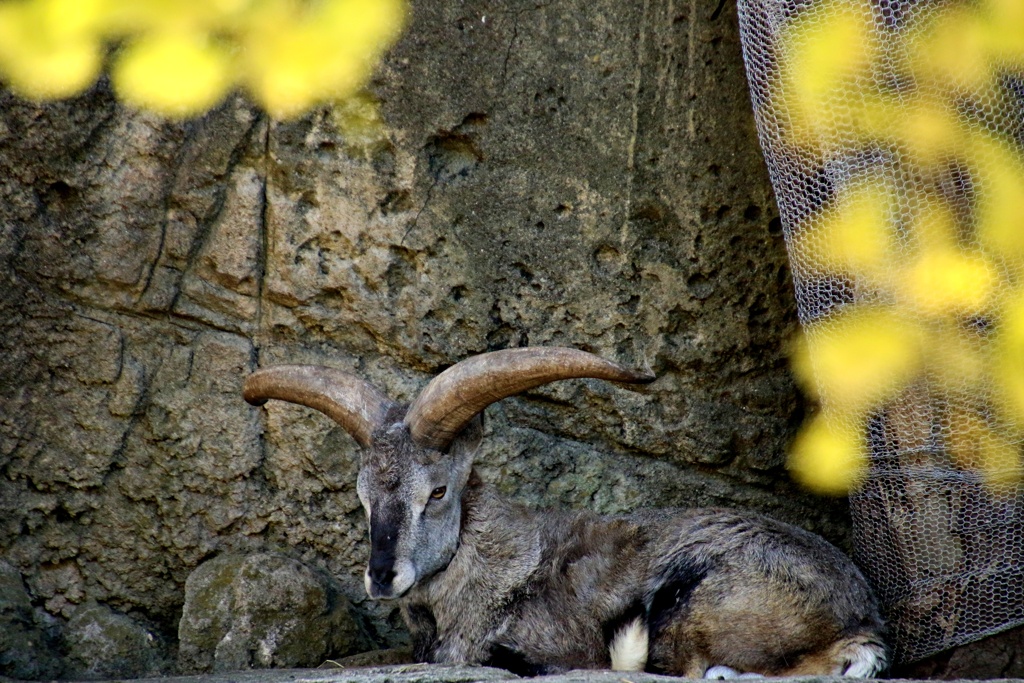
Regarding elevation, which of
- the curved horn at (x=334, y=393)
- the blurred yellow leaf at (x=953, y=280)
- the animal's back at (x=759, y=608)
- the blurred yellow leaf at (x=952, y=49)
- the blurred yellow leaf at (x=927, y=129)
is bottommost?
the animal's back at (x=759, y=608)

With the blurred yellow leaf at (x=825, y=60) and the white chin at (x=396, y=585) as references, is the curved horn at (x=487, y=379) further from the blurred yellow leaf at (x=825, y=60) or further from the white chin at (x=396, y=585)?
the blurred yellow leaf at (x=825, y=60)

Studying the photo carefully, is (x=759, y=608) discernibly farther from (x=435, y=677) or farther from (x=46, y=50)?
(x=46, y=50)

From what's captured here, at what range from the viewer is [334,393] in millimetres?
6051

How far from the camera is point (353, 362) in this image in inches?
274

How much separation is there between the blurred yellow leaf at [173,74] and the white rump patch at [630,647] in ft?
11.9

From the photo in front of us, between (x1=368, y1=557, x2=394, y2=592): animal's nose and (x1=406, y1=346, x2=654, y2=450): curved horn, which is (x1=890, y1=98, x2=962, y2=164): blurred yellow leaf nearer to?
(x1=406, y1=346, x2=654, y2=450): curved horn

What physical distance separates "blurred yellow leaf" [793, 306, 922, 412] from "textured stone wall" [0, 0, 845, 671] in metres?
0.91

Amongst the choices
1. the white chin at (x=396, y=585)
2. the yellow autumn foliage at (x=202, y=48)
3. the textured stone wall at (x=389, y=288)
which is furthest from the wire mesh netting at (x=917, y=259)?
the white chin at (x=396, y=585)

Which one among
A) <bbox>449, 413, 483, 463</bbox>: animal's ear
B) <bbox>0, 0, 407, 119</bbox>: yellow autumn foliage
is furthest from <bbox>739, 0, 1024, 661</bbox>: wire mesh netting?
<bbox>0, 0, 407, 119</bbox>: yellow autumn foliage

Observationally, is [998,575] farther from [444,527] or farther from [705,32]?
[705,32]

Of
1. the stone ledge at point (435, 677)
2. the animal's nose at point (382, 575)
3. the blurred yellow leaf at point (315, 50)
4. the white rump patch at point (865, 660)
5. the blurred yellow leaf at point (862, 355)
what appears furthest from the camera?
the blurred yellow leaf at point (315, 50)

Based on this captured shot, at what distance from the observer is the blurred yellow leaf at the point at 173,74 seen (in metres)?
6.65

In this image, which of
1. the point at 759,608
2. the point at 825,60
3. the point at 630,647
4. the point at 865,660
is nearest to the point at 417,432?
the point at 630,647

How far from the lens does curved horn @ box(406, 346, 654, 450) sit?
18.2 feet
